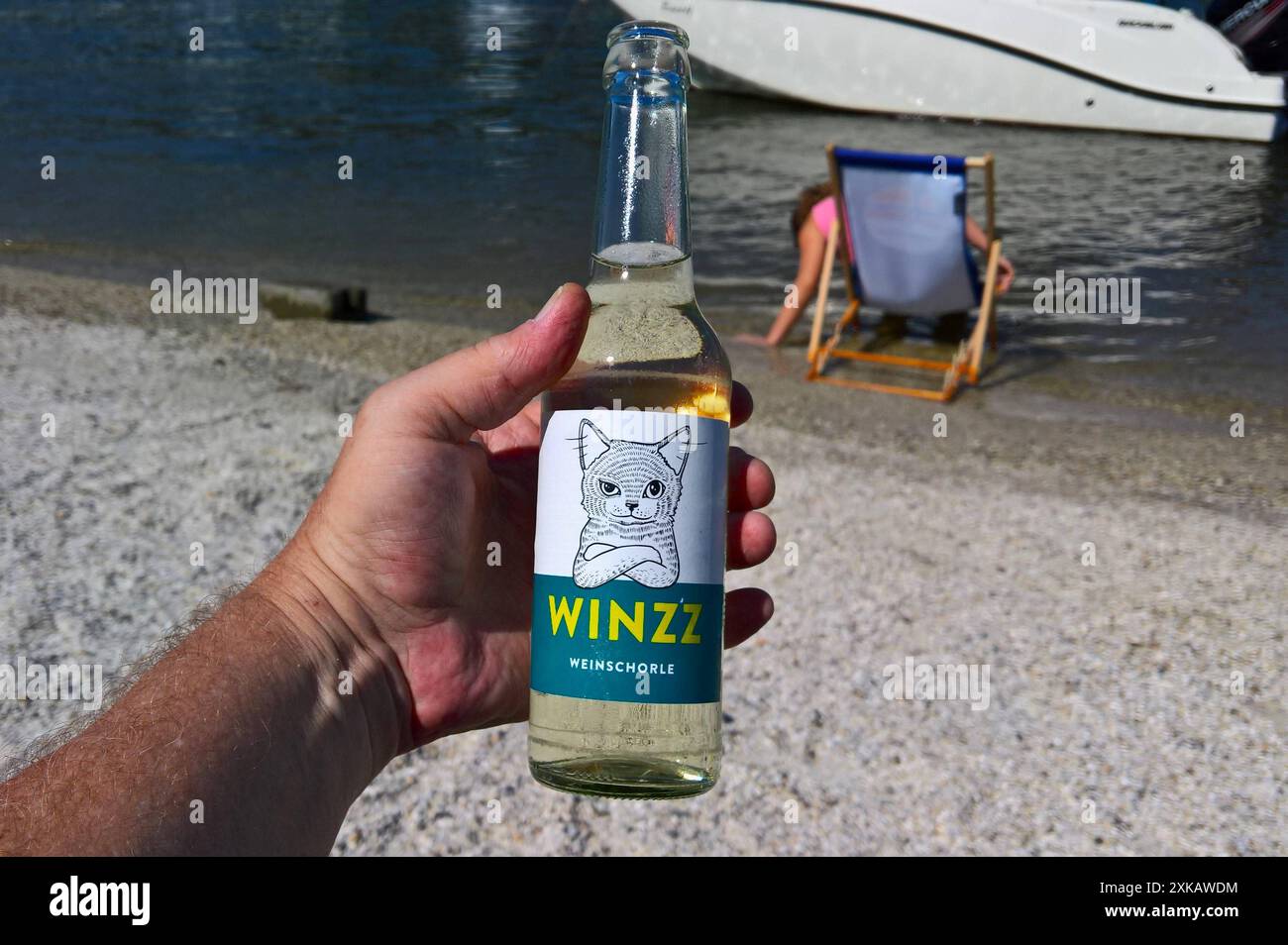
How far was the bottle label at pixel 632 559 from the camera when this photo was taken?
175 cm

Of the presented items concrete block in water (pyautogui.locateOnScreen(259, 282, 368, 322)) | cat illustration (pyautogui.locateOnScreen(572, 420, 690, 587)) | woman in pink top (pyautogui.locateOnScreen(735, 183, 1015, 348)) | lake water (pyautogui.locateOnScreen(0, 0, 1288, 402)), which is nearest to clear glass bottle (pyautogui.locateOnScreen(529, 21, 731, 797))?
cat illustration (pyautogui.locateOnScreen(572, 420, 690, 587))

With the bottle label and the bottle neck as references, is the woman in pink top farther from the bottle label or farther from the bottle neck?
the bottle label

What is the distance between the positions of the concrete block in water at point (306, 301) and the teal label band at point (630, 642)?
831 cm

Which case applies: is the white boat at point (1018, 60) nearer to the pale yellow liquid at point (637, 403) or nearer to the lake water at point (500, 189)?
the lake water at point (500, 189)

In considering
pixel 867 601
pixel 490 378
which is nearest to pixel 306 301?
pixel 867 601

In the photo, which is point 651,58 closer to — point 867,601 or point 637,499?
point 637,499

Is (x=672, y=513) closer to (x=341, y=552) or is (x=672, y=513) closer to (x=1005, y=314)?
(x=341, y=552)

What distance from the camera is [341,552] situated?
2.19 metres

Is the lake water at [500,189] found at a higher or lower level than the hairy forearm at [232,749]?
higher

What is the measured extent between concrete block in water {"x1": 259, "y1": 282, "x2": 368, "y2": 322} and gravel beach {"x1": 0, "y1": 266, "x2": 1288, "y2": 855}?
1.59m

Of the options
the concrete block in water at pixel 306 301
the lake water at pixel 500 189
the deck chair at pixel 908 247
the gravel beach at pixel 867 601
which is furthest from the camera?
the lake water at pixel 500 189

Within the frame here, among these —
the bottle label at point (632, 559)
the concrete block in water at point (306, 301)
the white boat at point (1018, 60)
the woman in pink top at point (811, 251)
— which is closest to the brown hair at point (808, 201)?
the woman in pink top at point (811, 251)

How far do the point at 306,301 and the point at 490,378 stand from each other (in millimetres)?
8066
